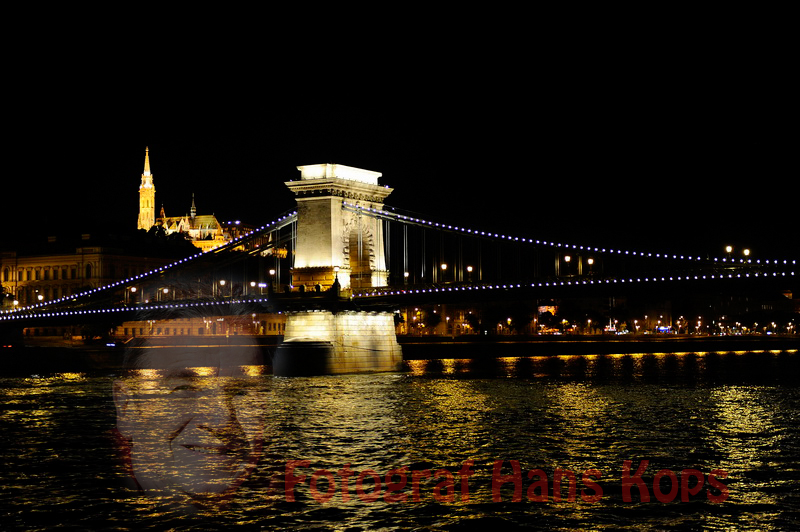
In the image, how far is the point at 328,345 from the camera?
5472 cm

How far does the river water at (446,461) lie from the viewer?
19.1m

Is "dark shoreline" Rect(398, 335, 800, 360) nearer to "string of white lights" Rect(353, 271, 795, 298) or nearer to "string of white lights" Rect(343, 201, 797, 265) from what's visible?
"string of white lights" Rect(343, 201, 797, 265)

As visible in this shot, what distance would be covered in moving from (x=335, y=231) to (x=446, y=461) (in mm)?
33605

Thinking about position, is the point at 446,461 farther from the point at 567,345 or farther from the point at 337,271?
the point at 567,345

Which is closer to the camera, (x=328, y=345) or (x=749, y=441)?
(x=749, y=441)

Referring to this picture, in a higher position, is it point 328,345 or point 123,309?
point 123,309

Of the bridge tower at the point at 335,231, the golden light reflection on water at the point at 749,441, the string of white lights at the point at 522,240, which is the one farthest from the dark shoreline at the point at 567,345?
the golden light reflection on water at the point at 749,441

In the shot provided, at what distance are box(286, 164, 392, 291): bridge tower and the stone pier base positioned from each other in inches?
99.7

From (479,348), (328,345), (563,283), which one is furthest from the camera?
(479,348)

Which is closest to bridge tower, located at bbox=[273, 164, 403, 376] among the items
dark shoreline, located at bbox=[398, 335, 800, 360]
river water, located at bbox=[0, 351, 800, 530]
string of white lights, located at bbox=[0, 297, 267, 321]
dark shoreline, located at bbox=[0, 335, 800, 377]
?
string of white lights, located at bbox=[0, 297, 267, 321]

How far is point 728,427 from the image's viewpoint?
3212cm

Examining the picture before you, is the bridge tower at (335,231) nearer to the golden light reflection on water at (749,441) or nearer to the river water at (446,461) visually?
the river water at (446,461)

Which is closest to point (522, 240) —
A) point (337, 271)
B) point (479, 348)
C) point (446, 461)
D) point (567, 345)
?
point (337, 271)

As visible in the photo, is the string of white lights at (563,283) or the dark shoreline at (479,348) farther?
the dark shoreline at (479,348)
